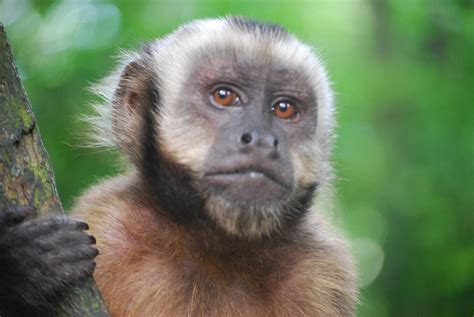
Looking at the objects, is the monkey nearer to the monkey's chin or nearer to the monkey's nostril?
the monkey's chin

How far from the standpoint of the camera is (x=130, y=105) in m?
7.28

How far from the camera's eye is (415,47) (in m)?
11.6

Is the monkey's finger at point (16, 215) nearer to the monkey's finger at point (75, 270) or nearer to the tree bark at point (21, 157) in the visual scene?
the tree bark at point (21, 157)

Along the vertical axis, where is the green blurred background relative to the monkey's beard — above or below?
above

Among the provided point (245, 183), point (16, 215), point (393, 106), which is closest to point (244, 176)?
point (245, 183)

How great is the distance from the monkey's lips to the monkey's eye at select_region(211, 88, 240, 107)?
2.23 feet

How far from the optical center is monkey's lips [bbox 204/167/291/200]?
612cm

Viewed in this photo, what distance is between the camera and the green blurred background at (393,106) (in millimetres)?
10320

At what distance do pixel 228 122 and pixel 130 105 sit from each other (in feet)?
4.17

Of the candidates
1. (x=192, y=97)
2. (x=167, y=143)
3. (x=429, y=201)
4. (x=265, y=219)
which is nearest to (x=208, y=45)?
(x=192, y=97)

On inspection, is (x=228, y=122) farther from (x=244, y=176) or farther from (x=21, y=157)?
(x=21, y=157)

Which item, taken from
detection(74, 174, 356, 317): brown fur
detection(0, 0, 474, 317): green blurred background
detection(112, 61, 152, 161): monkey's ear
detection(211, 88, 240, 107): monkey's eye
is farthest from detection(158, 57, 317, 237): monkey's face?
detection(0, 0, 474, 317): green blurred background

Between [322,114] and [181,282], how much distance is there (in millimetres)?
2176

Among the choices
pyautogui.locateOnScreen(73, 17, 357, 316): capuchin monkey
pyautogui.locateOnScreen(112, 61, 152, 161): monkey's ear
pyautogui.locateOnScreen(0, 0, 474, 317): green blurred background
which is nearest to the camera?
pyautogui.locateOnScreen(73, 17, 357, 316): capuchin monkey
